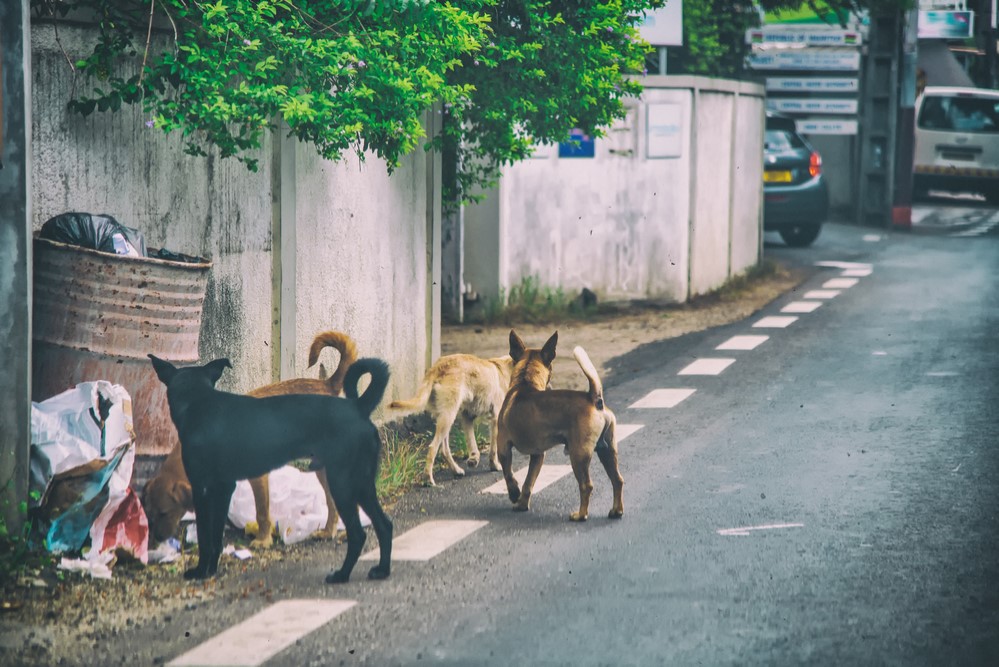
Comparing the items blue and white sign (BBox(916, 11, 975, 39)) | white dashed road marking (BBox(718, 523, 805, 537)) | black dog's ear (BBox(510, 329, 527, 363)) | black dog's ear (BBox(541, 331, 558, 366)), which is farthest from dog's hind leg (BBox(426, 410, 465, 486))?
blue and white sign (BBox(916, 11, 975, 39))

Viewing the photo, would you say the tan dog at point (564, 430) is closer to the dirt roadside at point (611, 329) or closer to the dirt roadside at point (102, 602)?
the dirt roadside at point (102, 602)

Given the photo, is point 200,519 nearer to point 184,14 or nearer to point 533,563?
point 533,563

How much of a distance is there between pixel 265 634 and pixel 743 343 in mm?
8894

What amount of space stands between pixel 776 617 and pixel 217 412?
7.82ft

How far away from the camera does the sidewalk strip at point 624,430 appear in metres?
9.91

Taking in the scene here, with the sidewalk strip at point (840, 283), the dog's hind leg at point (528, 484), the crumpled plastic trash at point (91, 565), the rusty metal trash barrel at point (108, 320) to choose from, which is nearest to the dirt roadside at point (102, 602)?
the crumpled plastic trash at point (91, 565)

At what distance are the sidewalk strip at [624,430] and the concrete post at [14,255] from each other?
4.28m

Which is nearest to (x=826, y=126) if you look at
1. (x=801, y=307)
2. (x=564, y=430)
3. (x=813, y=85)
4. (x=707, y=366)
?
(x=813, y=85)

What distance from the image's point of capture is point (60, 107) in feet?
24.2

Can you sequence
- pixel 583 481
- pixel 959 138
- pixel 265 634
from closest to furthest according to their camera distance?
pixel 265 634
pixel 583 481
pixel 959 138

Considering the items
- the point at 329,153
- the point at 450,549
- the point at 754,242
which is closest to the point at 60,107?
the point at 329,153

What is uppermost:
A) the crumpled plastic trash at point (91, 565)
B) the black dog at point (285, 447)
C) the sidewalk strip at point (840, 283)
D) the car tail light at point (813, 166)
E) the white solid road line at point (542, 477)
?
the car tail light at point (813, 166)

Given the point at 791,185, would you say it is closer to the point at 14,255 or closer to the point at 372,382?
the point at 372,382

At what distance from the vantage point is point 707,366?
1273 centimetres
